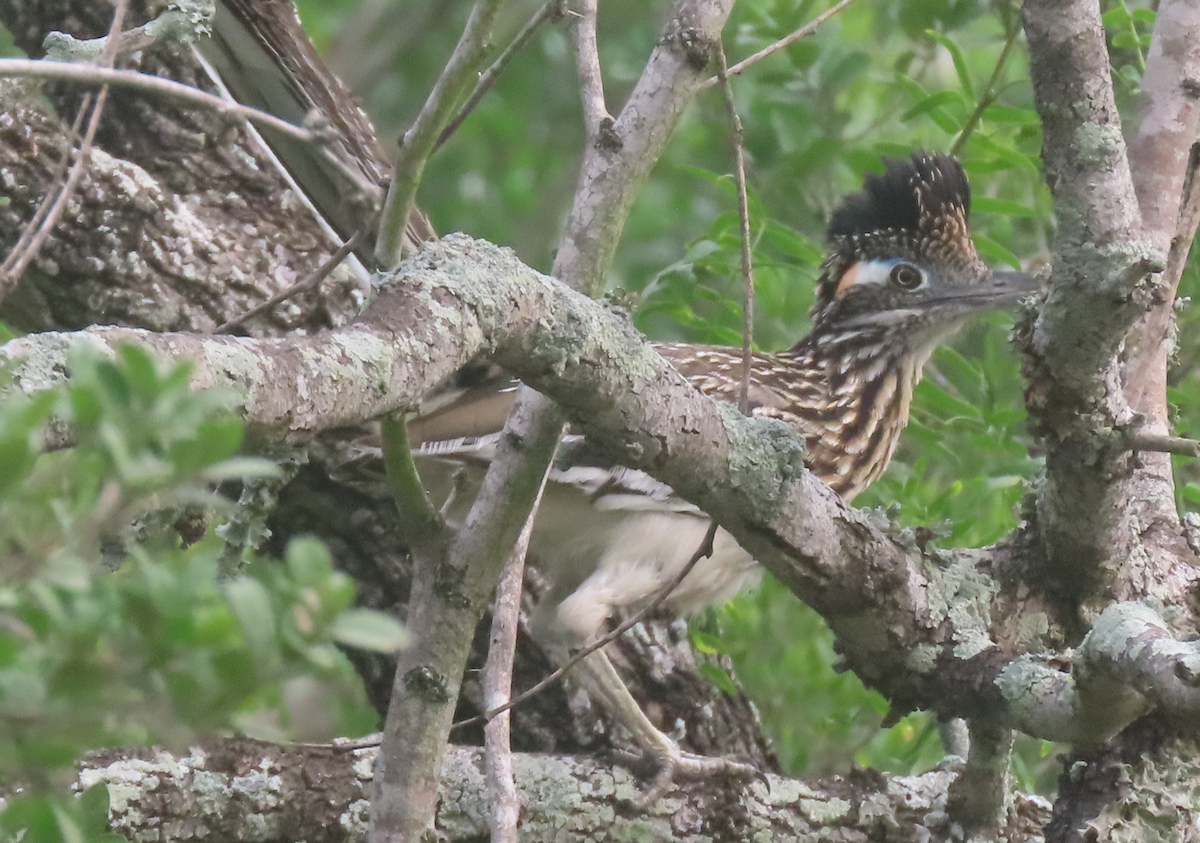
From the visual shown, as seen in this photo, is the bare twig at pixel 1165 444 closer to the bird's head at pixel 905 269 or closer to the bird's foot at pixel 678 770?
the bird's foot at pixel 678 770

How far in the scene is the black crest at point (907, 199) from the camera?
393cm

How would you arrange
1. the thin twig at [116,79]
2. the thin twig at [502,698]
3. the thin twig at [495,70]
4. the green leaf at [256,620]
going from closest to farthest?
the green leaf at [256,620], the thin twig at [116,79], the thin twig at [495,70], the thin twig at [502,698]

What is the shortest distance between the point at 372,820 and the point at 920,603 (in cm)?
117

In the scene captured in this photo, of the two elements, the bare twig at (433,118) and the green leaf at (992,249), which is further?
the green leaf at (992,249)

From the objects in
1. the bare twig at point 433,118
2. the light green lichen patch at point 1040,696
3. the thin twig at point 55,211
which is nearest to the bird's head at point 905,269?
the light green lichen patch at point 1040,696

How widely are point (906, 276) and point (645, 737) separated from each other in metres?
1.74

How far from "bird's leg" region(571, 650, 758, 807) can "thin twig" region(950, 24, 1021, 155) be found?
1.76 meters

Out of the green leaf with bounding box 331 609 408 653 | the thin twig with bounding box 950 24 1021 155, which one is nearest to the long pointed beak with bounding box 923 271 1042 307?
the thin twig with bounding box 950 24 1021 155

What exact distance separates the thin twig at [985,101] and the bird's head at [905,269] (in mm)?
145

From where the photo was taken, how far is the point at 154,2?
12.4ft

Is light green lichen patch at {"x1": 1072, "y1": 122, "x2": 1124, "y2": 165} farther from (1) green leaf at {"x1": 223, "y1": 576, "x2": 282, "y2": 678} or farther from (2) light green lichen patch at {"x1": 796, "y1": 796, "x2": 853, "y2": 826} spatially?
(1) green leaf at {"x1": 223, "y1": 576, "x2": 282, "y2": 678}

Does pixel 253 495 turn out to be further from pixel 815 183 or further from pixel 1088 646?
pixel 815 183

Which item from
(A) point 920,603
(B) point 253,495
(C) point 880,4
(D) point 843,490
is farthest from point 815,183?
(B) point 253,495

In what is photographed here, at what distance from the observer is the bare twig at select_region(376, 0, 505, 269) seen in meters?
1.77
